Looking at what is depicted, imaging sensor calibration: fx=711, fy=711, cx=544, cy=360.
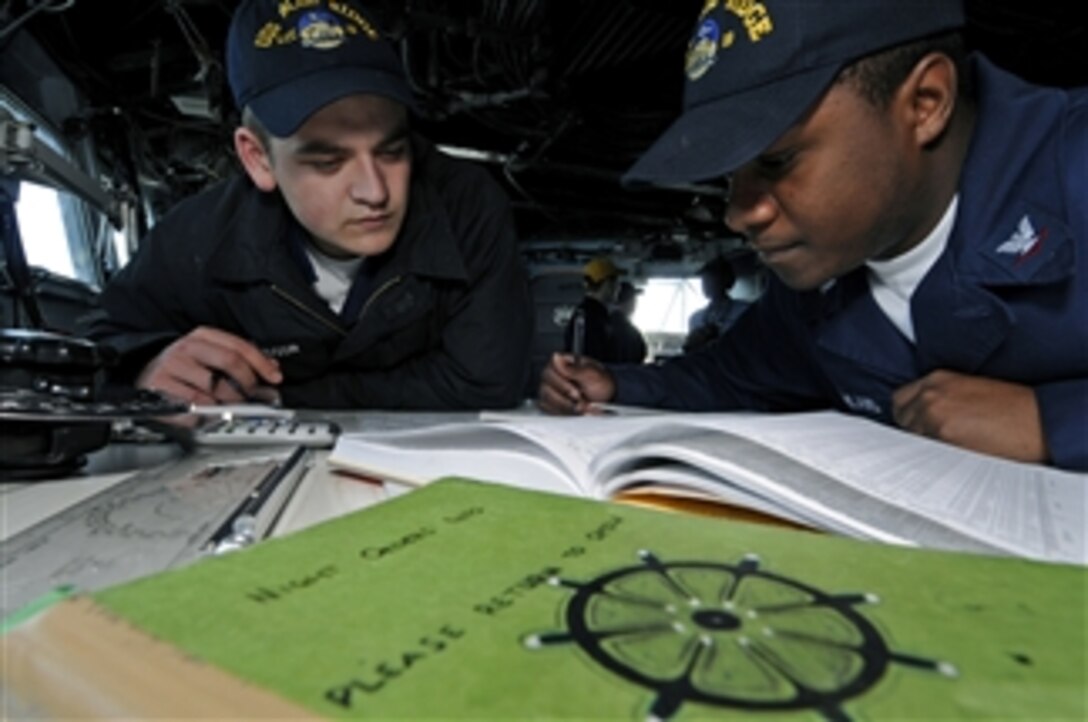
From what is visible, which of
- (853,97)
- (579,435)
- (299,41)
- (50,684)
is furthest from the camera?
(299,41)

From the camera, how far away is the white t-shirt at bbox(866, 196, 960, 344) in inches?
27.6

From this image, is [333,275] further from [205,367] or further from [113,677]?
[113,677]

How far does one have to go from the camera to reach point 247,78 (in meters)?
0.94

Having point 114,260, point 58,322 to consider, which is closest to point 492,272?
point 58,322

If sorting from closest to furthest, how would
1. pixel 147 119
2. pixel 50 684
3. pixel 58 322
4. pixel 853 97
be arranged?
1. pixel 50 684
2. pixel 853 97
3. pixel 58 322
4. pixel 147 119

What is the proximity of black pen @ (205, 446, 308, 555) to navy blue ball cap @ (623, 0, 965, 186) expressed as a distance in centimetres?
39

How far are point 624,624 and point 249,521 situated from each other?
0.19 m

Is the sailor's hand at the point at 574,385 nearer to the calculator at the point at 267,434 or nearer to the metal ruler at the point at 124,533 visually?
the calculator at the point at 267,434

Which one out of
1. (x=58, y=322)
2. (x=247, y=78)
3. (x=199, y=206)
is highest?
(x=247, y=78)

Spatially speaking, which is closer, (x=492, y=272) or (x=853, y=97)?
(x=853, y=97)

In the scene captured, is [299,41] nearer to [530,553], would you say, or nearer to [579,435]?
[579,435]

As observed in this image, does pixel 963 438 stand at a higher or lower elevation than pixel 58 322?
higher

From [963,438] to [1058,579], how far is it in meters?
0.32

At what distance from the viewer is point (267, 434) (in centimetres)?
54
